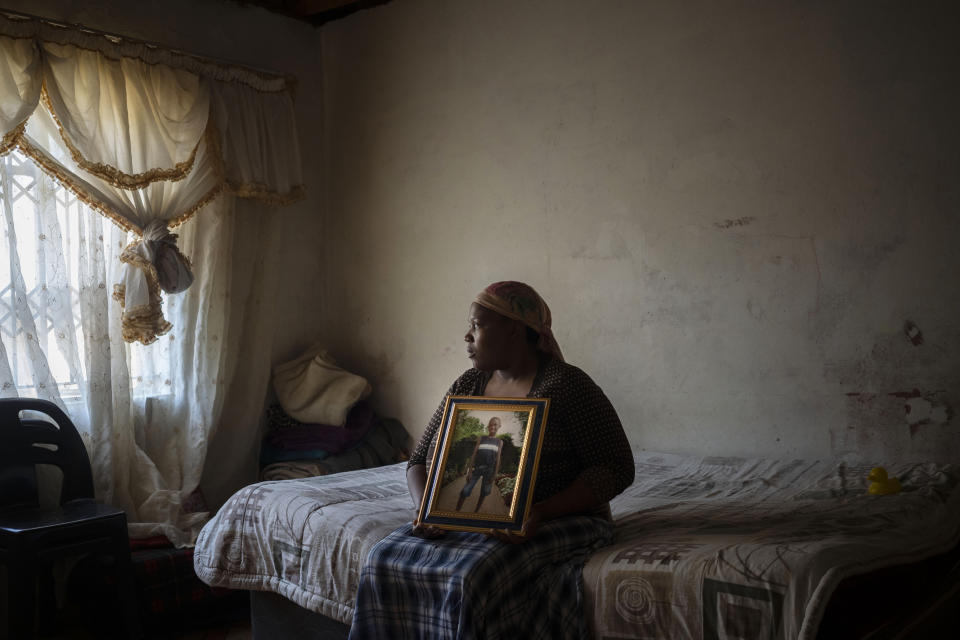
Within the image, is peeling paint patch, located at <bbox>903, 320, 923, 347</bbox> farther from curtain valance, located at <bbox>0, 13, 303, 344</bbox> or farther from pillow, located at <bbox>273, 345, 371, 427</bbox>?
curtain valance, located at <bbox>0, 13, 303, 344</bbox>

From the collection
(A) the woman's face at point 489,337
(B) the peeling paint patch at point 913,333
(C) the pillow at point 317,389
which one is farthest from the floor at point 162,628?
(B) the peeling paint patch at point 913,333

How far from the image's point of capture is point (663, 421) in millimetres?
3580

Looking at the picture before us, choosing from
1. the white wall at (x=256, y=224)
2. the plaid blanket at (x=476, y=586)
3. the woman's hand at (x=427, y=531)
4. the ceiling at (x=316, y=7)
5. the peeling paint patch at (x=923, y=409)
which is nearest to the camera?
the plaid blanket at (x=476, y=586)

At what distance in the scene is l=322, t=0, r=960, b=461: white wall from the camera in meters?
2.98

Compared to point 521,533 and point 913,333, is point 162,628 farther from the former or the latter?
point 913,333

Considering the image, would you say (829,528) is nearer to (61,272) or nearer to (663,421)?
(663,421)

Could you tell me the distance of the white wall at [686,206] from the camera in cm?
298

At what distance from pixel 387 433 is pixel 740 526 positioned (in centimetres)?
254

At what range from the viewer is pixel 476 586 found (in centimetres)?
192

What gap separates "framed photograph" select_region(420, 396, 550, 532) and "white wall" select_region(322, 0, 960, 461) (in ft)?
4.91

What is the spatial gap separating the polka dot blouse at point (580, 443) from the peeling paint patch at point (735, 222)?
1351mm

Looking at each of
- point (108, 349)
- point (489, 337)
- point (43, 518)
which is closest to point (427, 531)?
point (489, 337)

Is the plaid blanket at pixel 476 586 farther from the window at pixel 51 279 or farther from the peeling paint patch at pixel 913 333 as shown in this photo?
the window at pixel 51 279

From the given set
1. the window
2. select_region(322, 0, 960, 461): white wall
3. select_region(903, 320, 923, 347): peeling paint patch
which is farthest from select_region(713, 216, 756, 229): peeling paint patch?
the window
